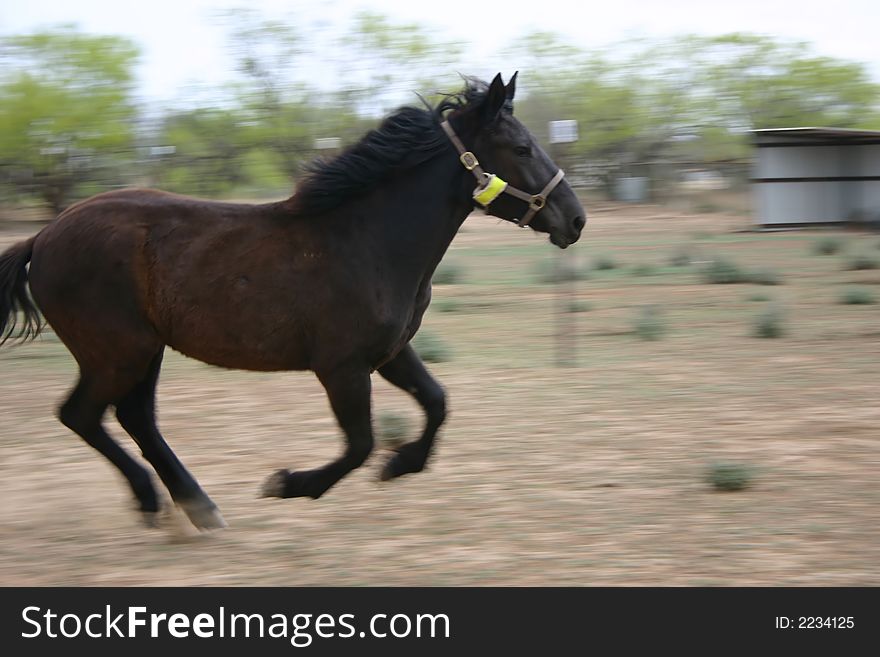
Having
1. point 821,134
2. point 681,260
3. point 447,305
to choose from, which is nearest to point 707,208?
point 821,134

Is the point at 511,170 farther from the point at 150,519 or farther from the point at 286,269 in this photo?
the point at 150,519

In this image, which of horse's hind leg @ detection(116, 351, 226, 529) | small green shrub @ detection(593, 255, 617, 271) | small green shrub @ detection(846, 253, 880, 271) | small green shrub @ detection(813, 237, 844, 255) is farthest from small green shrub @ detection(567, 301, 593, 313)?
horse's hind leg @ detection(116, 351, 226, 529)

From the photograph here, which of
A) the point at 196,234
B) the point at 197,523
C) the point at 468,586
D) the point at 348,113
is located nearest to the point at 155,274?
the point at 196,234

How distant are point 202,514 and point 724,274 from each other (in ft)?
45.3

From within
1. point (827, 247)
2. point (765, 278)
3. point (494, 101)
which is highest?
point (494, 101)

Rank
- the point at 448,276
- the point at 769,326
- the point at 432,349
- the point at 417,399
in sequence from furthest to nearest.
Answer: the point at 448,276, the point at 769,326, the point at 432,349, the point at 417,399

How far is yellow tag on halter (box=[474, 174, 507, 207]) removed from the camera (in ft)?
17.6

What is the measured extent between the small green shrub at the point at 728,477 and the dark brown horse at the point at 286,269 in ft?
5.41

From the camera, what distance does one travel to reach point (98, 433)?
5.38 meters

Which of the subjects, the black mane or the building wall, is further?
the building wall

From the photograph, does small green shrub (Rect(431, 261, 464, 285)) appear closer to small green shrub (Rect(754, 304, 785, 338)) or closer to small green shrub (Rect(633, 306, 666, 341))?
small green shrub (Rect(633, 306, 666, 341))

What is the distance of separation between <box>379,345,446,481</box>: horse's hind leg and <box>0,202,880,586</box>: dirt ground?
258 millimetres

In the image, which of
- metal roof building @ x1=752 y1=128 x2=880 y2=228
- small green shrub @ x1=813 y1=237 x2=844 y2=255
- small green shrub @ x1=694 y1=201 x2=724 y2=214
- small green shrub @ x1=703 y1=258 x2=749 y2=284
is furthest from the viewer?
small green shrub @ x1=694 y1=201 x2=724 y2=214

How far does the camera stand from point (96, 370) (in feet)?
17.4
